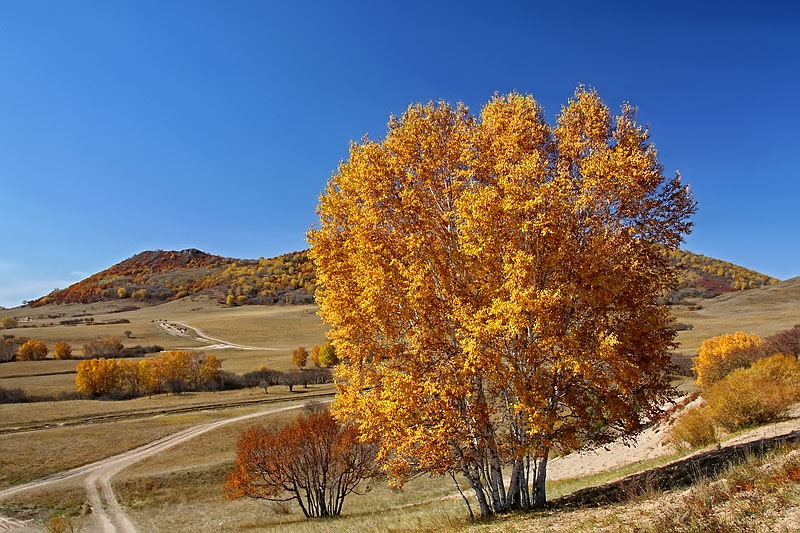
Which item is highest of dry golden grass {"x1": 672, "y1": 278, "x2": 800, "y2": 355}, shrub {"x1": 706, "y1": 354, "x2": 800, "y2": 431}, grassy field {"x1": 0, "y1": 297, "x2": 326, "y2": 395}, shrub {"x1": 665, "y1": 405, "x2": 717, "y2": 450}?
grassy field {"x1": 0, "y1": 297, "x2": 326, "y2": 395}

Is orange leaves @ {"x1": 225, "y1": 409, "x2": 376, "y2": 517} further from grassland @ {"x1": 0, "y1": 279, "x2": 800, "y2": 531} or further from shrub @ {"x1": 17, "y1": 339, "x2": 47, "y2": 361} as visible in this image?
shrub @ {"x1": 17, "y1": 339, "x2": 47, "y2": 361}

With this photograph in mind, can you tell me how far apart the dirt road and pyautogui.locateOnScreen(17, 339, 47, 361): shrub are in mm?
35090

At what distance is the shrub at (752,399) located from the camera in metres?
23.6

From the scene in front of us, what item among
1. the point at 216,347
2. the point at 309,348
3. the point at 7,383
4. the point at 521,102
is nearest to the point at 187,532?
the point at 521,102

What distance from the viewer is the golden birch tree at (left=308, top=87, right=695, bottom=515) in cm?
1257

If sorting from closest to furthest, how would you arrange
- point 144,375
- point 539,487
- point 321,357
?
point 539,487
point 144,375
point 321,357

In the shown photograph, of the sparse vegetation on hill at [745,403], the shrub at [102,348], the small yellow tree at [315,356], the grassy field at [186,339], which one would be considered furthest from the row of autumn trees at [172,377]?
the sparse vegetation on hill at [745,403]

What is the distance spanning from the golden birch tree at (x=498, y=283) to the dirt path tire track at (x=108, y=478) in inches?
1013

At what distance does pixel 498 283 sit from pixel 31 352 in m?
138

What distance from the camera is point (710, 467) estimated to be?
15.8 metres

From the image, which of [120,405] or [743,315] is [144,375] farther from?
[743,315]

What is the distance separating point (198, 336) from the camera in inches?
6127

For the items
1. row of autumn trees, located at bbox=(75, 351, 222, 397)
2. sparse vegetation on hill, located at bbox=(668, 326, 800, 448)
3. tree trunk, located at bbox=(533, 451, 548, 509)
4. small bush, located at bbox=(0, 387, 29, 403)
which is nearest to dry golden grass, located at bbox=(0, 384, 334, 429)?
row of autumn trees, located at bbox=(75, 351, 222, 397)

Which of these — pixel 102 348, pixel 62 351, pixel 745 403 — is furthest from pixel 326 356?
pixel 745 403
